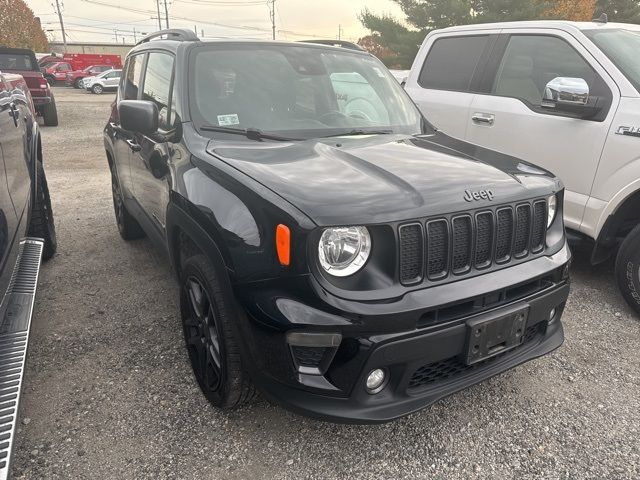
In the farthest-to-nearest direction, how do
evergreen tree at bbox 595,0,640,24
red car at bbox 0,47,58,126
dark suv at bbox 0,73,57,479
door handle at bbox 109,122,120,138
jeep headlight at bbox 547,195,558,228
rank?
1. evergreen tree at bbox 595,0,640,24
2. red car at bbox 0,47,58,126
3. door handle at bbox 109,122,120,138
4. jeep headlight at bbox 547,195,558,228
5. dark suv at bbox 0,73,57,479

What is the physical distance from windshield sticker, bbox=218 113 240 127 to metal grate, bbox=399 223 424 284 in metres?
1.32

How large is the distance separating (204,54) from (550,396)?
2724mm

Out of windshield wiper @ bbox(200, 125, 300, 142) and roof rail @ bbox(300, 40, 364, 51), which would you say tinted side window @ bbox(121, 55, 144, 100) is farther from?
windshield wiper @ bbox(200, 125, 300, 142)

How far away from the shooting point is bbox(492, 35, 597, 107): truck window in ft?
12.8

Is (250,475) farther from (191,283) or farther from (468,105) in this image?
(468,105)

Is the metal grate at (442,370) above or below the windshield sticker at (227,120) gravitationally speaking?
below

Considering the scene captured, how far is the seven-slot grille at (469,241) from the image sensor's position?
6.36 feet

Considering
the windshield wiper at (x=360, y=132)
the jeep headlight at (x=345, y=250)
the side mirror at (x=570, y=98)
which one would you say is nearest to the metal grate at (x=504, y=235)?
the jeep headlight at (x=345, y=250)

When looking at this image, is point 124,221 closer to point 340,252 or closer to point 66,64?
point 340,252

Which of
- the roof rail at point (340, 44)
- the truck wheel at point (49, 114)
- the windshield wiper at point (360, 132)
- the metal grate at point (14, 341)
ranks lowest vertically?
the truck wheel at point (49, 114)

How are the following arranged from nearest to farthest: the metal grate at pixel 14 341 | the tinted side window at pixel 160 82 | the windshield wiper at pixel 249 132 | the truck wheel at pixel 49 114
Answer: the metal grate at pixel 14 341 < the windshield wiper at pixel 249 132 < the tinted side window at pixel 160 82 < the truck wheel at pixel 49 114

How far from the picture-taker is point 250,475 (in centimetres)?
216

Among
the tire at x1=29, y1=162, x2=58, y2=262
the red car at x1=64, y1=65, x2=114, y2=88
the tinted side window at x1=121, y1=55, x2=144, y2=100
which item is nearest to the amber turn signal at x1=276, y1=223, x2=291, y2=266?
the tinted side window at x1=121, y1=55, x2=144, y2=100

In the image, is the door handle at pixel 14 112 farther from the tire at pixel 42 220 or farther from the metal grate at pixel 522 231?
the metal grate at pixel 522 231
